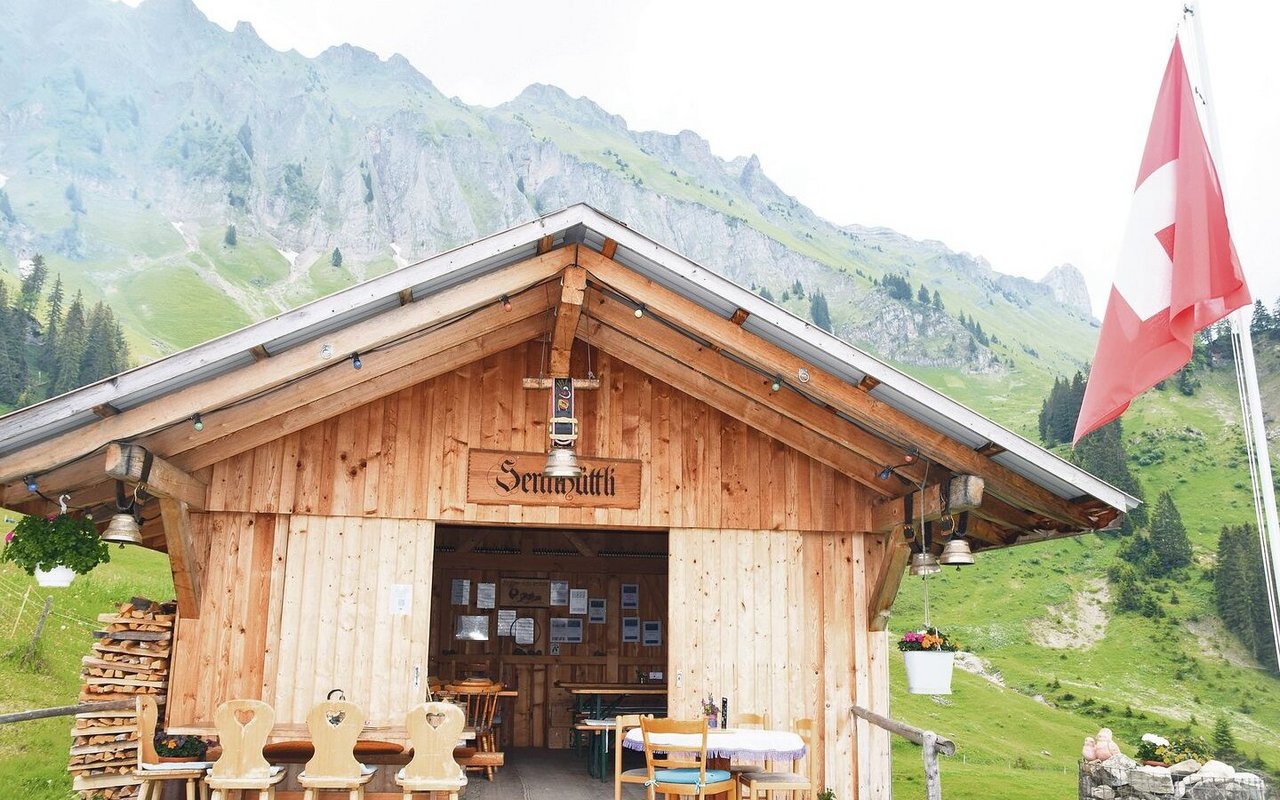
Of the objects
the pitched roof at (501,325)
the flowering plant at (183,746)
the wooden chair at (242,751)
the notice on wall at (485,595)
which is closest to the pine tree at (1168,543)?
the notice on wall at (485,595)

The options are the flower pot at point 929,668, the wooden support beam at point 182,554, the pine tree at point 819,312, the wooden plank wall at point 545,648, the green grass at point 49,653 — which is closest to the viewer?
the wooden support beam at point 182,554

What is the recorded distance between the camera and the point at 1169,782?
12.0 metres

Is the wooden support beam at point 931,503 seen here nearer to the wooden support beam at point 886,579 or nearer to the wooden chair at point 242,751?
the wooden support beam at point 886,579

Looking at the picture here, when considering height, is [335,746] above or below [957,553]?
below

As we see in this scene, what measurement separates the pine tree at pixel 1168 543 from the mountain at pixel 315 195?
37661 mm

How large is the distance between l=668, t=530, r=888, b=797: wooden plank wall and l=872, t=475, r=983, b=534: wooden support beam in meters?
0.42

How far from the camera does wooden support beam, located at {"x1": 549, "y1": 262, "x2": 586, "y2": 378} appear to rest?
693cm

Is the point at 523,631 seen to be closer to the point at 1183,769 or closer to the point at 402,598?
the point at 402,598

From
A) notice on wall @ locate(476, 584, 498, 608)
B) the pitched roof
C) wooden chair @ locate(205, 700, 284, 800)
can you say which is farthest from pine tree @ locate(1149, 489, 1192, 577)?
wooden chair @ locate(205, 700, 284, 800)

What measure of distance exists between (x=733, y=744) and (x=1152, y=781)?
320 inches

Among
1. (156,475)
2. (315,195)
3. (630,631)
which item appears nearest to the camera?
(156,475)

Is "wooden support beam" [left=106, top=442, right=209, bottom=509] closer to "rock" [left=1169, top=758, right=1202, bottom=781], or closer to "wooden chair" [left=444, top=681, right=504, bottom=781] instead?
"wooden chair" [left=444, top=681, right=504, bottom=781]

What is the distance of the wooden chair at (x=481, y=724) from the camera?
31.7 feet

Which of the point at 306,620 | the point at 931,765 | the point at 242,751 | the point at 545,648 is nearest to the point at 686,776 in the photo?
the point at 931,765
